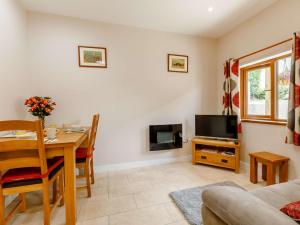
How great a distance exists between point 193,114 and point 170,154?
0.96m

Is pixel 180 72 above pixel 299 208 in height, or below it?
above

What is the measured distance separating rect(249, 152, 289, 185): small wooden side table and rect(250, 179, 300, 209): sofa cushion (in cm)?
82

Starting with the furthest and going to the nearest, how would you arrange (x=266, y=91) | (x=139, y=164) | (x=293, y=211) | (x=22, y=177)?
(x=139, y=164)
(x=266, y=91)
(x=22, y=177)
(x=293, y=211)

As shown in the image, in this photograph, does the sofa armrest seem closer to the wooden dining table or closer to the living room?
the living room

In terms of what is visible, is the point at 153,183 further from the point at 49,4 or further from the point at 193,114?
the point at 49,4

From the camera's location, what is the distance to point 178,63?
315cm

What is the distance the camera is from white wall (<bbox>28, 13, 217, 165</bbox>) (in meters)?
2.51

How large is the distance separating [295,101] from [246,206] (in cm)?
182

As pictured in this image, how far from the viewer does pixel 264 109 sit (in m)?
2.57

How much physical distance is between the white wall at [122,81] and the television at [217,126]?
10.1 inches

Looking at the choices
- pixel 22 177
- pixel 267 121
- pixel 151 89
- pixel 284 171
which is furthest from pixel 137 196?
pixel 267 121

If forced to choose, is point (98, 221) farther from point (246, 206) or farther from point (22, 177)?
point (246, 206)

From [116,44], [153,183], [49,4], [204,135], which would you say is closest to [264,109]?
[204,135]

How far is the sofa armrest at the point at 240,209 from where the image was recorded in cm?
70
